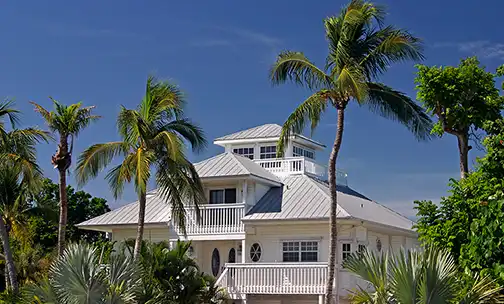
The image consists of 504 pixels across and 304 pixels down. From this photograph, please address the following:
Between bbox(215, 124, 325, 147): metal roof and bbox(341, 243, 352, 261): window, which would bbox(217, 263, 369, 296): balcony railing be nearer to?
bbox(341, 243, 352, 261): window

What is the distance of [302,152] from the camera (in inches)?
1560

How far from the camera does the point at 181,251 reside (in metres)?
26.5

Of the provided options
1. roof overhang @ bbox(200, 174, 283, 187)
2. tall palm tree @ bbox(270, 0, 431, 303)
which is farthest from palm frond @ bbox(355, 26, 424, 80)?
roof overhang @ bbox(200, 174, 283, 187)

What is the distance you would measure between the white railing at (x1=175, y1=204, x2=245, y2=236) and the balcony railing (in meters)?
2.19

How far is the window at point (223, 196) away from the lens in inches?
1344

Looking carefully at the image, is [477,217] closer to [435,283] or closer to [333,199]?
[435,283]

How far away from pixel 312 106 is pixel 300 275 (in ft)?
25.3

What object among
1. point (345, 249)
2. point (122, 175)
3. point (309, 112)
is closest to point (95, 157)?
point (122, 175)

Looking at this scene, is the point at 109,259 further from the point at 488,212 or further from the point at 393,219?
the point at 393,219

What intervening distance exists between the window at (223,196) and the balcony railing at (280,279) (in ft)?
12.2

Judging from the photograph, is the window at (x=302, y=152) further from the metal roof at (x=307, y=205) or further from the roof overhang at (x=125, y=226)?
the roof overhang at (x=125, y=226)

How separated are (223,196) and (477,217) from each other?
17.1 meters

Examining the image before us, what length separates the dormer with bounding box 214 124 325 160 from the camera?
38.0 metres

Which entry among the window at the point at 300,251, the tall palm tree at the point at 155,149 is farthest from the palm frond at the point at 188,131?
the window at the point at 300,251
